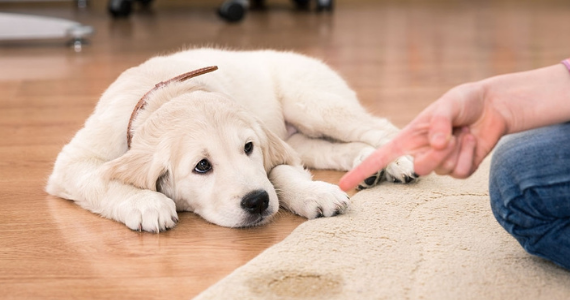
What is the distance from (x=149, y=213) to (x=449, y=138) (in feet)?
2.97

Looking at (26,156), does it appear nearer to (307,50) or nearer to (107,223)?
(107,223)

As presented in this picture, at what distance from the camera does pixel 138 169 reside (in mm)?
1969

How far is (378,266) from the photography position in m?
1.64

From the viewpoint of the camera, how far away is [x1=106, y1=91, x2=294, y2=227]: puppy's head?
1.89 m

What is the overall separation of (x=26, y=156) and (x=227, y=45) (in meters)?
2.28

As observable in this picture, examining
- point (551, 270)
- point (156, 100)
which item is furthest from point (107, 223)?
point (551, 270)

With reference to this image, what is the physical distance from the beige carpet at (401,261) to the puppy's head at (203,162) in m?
0.17

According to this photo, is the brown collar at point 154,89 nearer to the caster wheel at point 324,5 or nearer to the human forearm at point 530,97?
the human forearm at point 530,97

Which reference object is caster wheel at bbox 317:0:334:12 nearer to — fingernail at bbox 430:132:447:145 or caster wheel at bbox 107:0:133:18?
caster wheel at bbox 107:0:133:18

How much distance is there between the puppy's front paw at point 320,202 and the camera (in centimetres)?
196

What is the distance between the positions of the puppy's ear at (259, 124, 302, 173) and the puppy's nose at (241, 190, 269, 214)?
9.3 inches

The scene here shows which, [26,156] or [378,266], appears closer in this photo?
[378,266]

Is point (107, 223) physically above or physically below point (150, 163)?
below

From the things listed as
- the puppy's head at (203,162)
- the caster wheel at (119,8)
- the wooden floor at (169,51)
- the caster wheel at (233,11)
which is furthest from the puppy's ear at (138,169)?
the caster wheel at (119,8)
